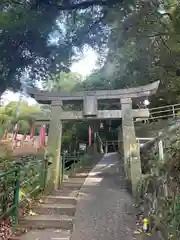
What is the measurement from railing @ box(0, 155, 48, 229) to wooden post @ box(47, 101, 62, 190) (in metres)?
0.36

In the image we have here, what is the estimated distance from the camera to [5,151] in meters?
5.23

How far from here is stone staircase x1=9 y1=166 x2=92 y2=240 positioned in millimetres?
3936

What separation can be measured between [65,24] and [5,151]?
16.7 feet

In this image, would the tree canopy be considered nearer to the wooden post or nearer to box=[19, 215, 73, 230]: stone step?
the wooden post

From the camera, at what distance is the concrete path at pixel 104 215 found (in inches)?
151

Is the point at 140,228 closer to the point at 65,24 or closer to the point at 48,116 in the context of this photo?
the point at 48,116

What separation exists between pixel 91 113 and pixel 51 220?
3.45 meters

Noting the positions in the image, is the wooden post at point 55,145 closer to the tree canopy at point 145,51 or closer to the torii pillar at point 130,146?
the torii pillar at point 130,146

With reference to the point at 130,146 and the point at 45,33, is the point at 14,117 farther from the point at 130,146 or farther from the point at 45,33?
the point at 130,146

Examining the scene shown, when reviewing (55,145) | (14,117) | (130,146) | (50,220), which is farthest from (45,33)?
(14,117)

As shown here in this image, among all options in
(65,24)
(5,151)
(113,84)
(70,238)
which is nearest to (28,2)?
(65,24)

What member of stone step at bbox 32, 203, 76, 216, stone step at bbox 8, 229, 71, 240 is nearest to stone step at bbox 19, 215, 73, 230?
stone step at bbox 8, 229, 71, 240

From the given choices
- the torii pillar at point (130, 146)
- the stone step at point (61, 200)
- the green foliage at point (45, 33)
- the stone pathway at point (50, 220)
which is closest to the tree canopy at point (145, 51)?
the green foliage at point (45, 33)

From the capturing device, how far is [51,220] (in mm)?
4398
